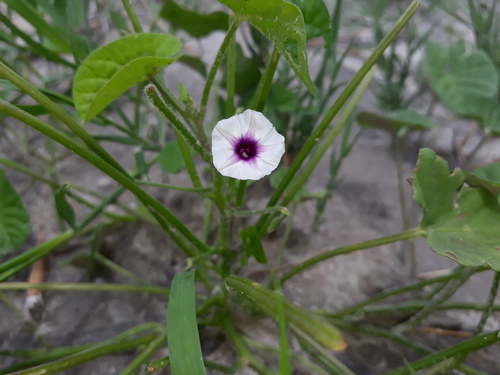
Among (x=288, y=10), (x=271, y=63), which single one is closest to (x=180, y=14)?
(x=271, y=63)

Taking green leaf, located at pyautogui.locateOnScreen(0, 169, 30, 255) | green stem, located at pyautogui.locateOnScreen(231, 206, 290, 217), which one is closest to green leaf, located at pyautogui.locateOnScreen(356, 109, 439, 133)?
green stem, located at pyautogui.locateOnScreen(231, 206, 290, 217)

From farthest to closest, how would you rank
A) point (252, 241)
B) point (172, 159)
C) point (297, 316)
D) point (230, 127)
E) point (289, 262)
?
point (289, 262) → point (172, 159) → point (252, 241) → point (230, 127) → point (297, 316)

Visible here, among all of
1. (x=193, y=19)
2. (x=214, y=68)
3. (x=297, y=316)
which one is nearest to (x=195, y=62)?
(x=193, y=19)

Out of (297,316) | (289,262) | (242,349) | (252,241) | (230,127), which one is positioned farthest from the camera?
(289,262)

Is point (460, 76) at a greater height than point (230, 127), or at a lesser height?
→ greater

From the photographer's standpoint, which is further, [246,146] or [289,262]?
[289,262]

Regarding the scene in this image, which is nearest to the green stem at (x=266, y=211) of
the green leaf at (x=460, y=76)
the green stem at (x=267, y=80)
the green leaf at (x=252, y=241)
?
the green leaf at (x=252, y=241)

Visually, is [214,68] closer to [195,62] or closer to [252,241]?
[252,241]
